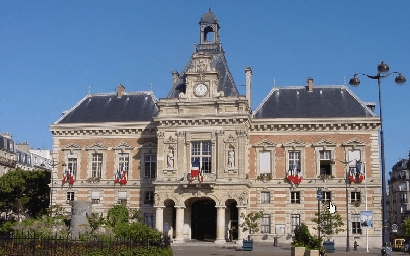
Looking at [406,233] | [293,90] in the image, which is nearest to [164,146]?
[293,90]

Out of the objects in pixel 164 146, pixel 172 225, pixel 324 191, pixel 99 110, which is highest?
pixel 99 110

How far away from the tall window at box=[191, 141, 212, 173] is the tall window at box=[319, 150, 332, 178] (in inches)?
410

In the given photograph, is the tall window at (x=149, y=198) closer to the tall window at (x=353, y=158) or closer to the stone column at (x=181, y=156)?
the stone column at (x=181, y=156)

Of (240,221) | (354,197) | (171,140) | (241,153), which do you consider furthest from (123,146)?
(354,197)

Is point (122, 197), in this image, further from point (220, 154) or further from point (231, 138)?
point (231, 138)

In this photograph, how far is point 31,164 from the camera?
3711 inches

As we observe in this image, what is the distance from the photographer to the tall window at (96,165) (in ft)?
181

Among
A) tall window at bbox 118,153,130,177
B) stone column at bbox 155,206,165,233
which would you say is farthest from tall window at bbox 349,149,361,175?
tall window at bbox 118,153,130,177

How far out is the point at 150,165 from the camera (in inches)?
2130

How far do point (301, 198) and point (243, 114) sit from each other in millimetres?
9448

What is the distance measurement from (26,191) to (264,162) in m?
27.6

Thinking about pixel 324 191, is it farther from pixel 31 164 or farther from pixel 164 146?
pixel 31 164

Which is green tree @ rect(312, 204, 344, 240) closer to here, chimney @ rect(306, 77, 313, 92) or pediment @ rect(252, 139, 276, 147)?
pediment @ rect(252, 139, 276, 147)

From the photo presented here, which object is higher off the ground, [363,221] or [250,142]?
[250,142]
